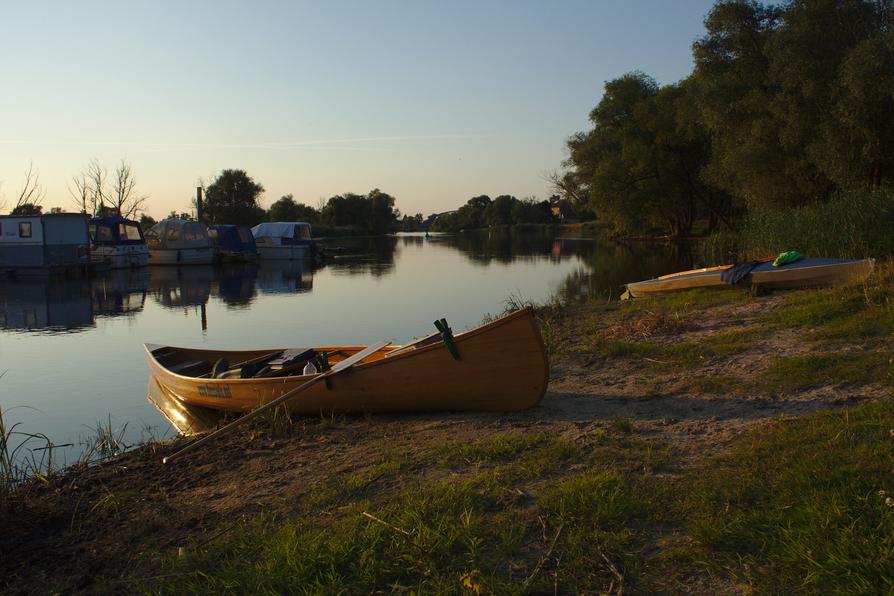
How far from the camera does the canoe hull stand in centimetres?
601

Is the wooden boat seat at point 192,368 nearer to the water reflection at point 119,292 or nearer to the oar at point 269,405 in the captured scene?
the oar at point 269,405

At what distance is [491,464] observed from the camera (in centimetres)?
469

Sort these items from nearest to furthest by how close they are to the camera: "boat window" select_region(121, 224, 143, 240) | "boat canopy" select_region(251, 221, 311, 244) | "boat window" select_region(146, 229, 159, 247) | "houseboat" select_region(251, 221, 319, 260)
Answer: "boat window" select_region(121, 224, 143, 240) → "boat window" select_region(146, 229, 159, 247) → "houseboat" select_region(251, 221, 319, 260) → "boat canopy" select_region(251, 221, 311, 244)

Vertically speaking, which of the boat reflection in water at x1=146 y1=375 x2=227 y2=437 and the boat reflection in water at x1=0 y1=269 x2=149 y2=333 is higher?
the boat reflection in water at x1=0 y1=269 x2=149 y2=333

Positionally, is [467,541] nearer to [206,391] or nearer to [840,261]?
[206,391]

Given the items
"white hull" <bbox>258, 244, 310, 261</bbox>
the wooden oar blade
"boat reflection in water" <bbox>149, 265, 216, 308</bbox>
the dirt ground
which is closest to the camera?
the dirt ground

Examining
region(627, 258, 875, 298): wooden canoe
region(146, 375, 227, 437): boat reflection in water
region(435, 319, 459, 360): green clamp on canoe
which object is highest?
region(627, 258, 875, 298): wooden canoe

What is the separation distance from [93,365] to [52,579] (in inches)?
347

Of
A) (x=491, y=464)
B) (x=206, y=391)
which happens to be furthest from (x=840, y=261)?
(x=206, y=391)

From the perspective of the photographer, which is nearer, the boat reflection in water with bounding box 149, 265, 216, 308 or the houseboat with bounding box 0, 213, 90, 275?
the boat reflection in water with bounding box 149, 265, 216, 308

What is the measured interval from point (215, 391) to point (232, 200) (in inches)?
2645

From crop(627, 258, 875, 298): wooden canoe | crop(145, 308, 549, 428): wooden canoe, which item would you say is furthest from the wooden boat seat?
crop(627, 258, 875, 298): wooden canoe

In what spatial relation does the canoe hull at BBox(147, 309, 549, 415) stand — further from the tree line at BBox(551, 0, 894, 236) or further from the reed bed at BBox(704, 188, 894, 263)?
the tree line at BBox(551, 0, 894, 236)

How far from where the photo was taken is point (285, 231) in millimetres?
42781
